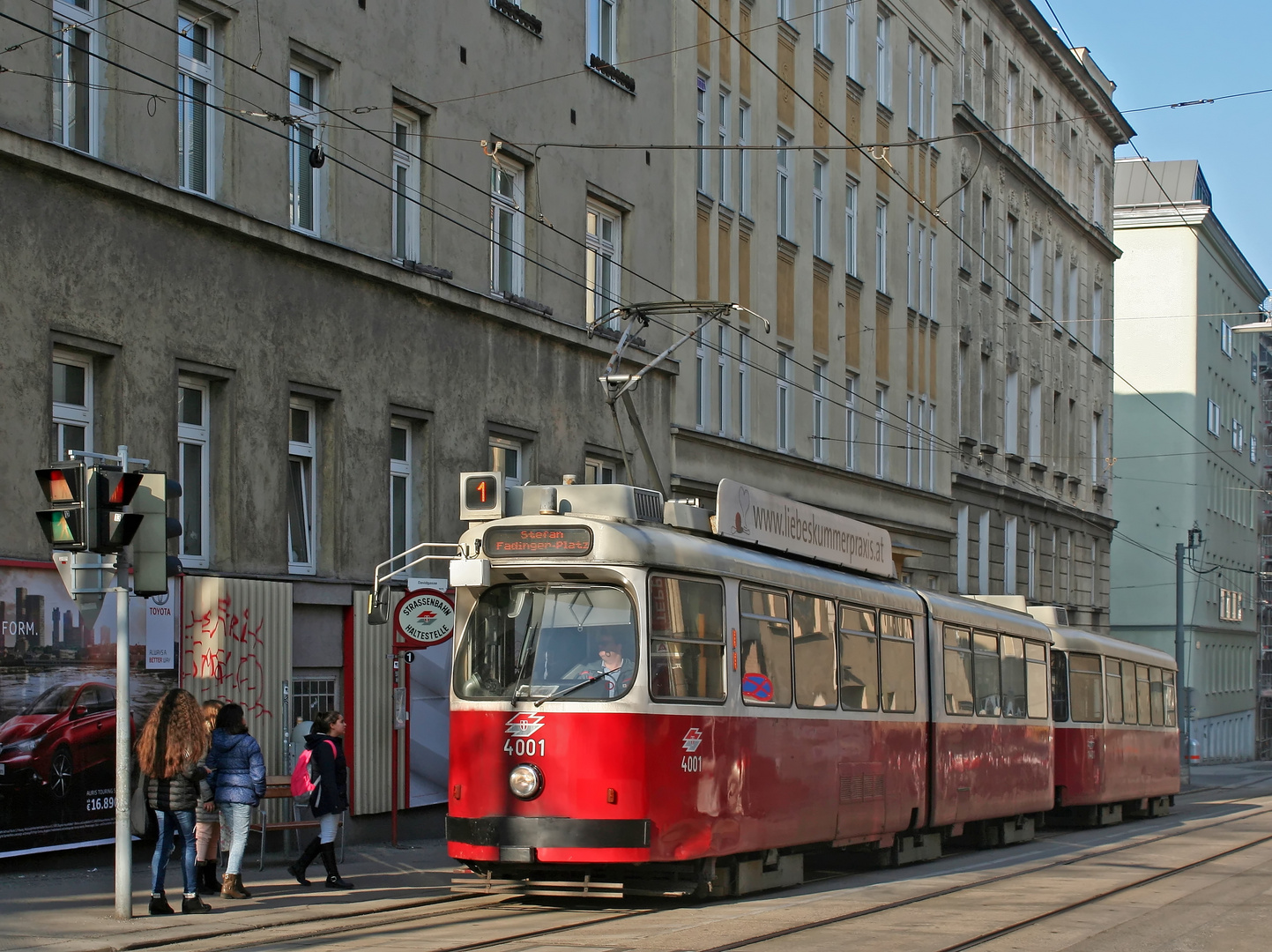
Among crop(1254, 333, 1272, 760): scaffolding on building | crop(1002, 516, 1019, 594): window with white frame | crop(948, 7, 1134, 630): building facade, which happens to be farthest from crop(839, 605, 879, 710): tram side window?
crop(1254, 333, 1272, 760): scaffolding on building

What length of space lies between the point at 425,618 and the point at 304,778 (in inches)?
102

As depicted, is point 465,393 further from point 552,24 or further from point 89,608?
point 89,608

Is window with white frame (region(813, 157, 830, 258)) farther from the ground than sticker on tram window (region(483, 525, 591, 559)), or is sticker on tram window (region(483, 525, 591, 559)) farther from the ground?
window with white frame (region(813, 157, 830, 258))

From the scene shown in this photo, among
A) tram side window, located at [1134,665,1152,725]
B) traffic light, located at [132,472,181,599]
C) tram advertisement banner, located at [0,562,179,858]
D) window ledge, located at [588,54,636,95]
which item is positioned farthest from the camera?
tram side window, located at [1134,665,1152,725]

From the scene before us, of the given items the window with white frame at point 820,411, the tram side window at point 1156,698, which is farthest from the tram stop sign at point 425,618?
the window with white frame at point 820,411

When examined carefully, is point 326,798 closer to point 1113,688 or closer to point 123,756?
point 123,756

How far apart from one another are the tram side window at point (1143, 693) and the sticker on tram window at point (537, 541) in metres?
18.1

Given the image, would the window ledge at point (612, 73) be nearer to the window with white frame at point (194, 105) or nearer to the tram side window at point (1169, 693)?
the window with white frame at point (194, 105)

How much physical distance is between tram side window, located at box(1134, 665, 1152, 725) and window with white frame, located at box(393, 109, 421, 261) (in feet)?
46.8

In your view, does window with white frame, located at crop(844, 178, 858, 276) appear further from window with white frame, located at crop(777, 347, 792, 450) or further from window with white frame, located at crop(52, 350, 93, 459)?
window with white frame, located at crop(52, 350, 93, 459)

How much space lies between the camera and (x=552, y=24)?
78.9 feet

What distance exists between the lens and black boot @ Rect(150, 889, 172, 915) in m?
12.2

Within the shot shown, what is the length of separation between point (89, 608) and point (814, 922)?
208 inches

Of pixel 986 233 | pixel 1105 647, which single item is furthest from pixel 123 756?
pixel 986 233
